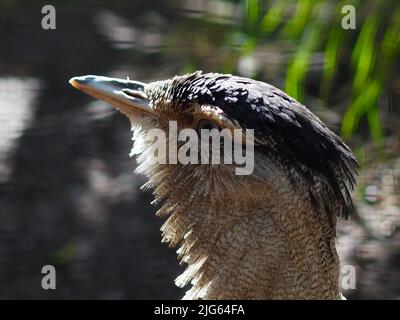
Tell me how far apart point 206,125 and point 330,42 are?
6.12 ft

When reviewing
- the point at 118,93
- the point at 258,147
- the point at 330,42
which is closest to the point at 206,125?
the point at 258,147

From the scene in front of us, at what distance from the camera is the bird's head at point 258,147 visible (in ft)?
9.54

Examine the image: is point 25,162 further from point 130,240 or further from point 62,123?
point 130,240

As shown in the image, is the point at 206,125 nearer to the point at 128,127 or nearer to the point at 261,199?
the point at 261,199

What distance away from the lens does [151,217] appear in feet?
17.6

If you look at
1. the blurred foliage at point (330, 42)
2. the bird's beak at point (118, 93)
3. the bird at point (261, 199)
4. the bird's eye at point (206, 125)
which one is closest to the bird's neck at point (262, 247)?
the bird at point (261, 199)

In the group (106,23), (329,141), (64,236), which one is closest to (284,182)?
(329,141)

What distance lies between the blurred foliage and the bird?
1.52 m

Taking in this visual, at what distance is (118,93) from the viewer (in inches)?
130

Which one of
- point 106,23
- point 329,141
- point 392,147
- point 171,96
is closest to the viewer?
point 329,141

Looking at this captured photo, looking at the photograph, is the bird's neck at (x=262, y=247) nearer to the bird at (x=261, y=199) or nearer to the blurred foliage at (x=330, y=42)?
the bird at (x=261, y=199)

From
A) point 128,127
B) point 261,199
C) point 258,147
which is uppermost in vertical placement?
point 258,147

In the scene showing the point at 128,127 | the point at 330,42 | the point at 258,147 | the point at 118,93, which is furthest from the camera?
the point at 128,127
